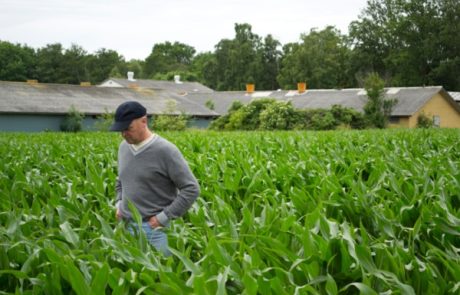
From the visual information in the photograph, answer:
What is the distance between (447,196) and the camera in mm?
5402

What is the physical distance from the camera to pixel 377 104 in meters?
46.9

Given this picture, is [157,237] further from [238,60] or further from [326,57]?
[238,60]

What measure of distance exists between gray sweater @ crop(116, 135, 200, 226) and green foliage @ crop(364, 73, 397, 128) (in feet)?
138

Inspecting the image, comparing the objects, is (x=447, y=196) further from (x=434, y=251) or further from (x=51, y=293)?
(x=51, y=293)

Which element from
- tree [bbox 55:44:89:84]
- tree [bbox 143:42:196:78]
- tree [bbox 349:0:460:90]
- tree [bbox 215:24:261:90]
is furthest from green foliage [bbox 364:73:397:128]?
tree [bbox 143:42:196:78]

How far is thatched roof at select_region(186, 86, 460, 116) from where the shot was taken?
163 feet

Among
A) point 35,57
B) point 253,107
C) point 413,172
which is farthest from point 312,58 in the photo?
point 413,172

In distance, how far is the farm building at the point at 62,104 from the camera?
138 feet

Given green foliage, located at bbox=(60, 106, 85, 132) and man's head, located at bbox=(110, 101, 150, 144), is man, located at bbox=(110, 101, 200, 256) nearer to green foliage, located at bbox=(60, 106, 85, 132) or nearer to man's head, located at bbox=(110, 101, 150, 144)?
man's head, located at bbox=(110, 101, 150, 144)

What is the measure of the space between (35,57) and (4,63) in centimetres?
432

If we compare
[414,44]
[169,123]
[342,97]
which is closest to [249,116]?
[169,123]

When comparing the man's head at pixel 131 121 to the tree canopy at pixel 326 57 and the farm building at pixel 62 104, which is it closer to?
the farm building at pixel 62 104

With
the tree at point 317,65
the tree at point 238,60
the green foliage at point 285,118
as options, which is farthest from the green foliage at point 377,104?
the tree at point 238,60

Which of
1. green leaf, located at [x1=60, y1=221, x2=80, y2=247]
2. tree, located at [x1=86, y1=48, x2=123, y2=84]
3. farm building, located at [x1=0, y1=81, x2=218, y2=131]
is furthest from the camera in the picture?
tree, located at [x1=86, y1=48, x2=123, y2=84]
